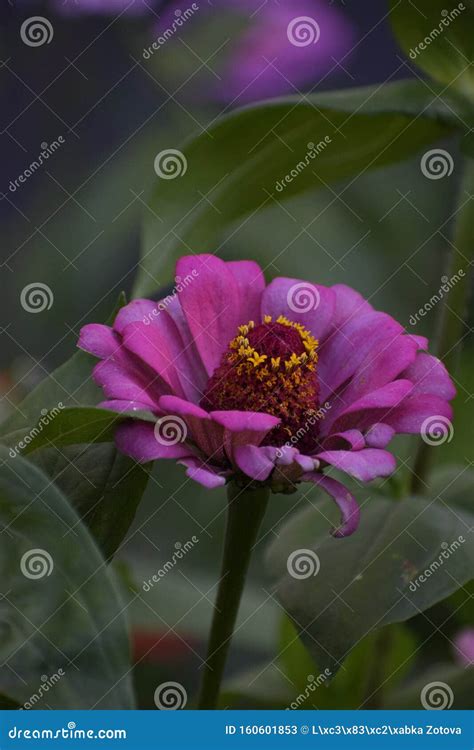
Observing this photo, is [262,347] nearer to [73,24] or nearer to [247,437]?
[247,437]

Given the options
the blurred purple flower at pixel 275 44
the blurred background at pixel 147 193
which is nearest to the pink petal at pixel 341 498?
the blurred background at pixel 147 193

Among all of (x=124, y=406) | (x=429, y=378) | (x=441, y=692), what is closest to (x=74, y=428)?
(x=124, y=406)

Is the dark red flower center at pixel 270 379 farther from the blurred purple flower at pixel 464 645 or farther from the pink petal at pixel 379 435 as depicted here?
the blurred purple flower at pixel 464 645

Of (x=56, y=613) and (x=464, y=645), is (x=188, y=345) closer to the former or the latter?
(x=56, y=613)

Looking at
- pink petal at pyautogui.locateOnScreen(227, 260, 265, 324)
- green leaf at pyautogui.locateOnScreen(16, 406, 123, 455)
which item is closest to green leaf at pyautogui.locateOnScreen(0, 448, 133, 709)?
green leaf at pyautogui.locateOnScreen(16, 406, 123, 455)

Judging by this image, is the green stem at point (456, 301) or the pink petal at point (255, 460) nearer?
the pink petal at point (255, 460)
